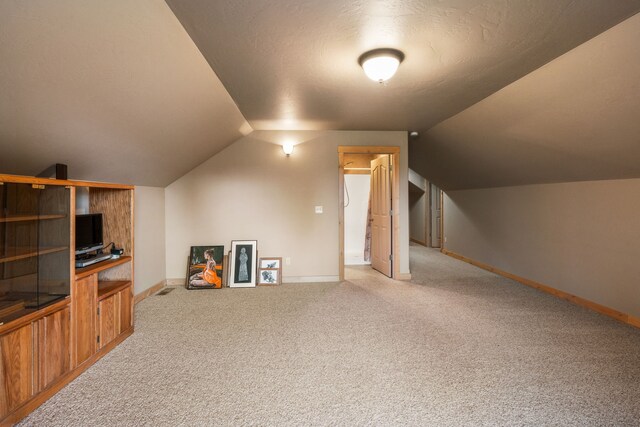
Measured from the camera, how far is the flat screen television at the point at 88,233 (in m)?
2.48

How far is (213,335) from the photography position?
283cm

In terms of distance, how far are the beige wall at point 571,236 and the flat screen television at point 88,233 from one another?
5168mm

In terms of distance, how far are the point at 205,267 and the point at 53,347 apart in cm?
241

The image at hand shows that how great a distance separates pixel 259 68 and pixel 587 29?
2376mm

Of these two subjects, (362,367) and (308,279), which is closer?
(362,367)

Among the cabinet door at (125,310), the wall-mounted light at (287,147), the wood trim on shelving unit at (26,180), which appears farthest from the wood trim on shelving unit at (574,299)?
the wood trim on shelving unit at (26,180)

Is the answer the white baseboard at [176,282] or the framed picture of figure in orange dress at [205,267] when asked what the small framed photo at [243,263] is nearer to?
the framed picture of figure in orange dress at [205,267]

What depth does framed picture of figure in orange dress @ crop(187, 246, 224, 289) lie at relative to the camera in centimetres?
434

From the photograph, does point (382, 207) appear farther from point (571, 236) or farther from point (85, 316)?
point (85, 316)

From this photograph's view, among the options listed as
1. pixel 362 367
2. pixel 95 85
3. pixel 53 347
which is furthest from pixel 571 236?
pixel 53 347

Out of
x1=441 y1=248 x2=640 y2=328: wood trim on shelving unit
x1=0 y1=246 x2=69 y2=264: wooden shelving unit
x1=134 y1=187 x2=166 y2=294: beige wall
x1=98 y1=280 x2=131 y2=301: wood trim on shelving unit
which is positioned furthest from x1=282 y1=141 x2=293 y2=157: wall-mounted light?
x1=441 y1=248 x2=640 y2=328: wood trim on shelving unit

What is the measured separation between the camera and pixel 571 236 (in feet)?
12.1

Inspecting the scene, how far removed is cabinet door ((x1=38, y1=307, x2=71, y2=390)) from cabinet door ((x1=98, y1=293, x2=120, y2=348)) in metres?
0.32

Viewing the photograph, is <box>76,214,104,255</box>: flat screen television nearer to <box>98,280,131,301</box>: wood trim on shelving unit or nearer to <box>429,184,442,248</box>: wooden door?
<box>98,280,131,301</box>: wood trim on shelving unit
